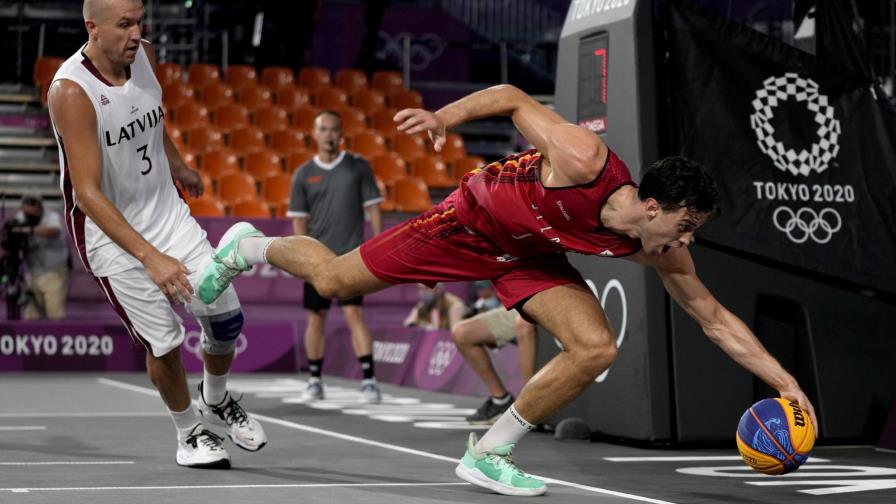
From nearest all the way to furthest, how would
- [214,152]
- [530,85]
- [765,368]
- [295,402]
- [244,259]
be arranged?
[765,368]
[244,259]
[295,402]
[214,152]
[530,85]

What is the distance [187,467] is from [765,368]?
2.59 meters

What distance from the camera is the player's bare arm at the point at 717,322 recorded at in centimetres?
552

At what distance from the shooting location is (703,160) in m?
7.45

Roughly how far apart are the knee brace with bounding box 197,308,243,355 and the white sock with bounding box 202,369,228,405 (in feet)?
0.48

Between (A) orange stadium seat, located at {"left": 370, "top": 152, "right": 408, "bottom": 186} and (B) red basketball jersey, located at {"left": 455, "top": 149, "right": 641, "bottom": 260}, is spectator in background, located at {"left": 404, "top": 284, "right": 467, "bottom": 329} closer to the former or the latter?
(A) orange stadium seat, located at {"left": 370, "top": 152, "right": 408, "bottom": 186}

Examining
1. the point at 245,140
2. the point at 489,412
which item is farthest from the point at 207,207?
the point at 489,412

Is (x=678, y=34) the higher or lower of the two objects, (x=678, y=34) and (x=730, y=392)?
the higher

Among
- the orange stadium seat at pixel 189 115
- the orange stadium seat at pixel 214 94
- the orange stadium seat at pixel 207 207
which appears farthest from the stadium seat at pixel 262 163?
the orange stadium seat at pixel 214 94

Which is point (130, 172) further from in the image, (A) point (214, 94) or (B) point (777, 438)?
(A) point (214, 94)

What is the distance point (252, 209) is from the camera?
16547 millimetres

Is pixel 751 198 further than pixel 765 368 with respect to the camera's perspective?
Yes

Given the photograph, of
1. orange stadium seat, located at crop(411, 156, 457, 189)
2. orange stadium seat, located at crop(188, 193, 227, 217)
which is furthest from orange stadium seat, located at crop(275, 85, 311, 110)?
orange stadium seat, located at crop(188, 193, 227, 217)

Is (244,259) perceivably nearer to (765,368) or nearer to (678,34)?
(765,368)

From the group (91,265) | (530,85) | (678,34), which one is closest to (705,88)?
(678,34)
